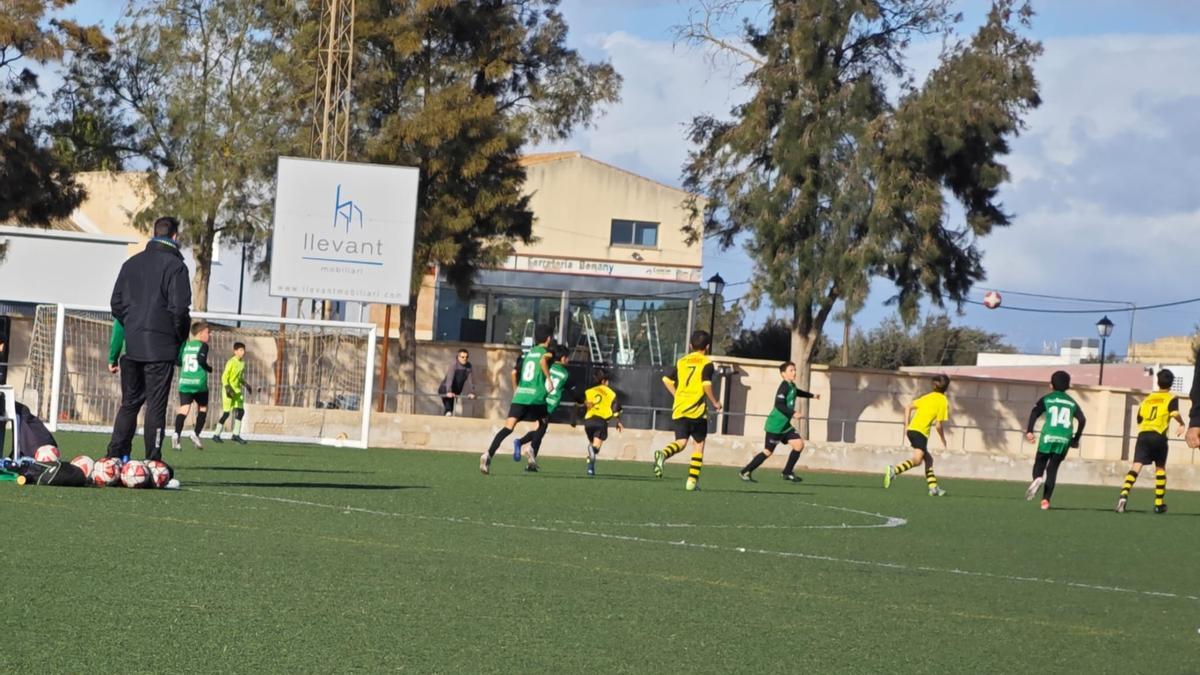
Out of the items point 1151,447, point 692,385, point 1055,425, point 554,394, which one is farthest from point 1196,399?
point 554,394

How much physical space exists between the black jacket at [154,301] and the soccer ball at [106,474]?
0.84m

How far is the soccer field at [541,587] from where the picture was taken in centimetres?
609

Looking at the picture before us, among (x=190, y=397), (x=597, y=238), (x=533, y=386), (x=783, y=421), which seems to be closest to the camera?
(x=533, y=386)

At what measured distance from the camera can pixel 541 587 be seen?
8141mm

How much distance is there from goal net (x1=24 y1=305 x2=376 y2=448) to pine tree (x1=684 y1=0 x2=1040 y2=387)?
11.0m

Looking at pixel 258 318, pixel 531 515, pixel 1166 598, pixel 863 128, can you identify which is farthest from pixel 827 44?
pixel 1166 598

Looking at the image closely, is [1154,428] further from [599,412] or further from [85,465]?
[85,465]

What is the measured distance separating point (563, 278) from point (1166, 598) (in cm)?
5460

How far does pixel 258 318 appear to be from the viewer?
26.6 m

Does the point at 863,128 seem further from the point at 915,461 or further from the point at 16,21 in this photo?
the point at 16,21

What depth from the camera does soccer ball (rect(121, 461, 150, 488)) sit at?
12.3 m

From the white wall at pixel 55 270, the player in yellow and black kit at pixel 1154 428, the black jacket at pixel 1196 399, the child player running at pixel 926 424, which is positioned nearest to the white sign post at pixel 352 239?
the child player running at pixel 926 424

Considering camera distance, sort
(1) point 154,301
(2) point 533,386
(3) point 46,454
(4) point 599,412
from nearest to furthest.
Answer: (1) point 154,301 → (3) point 46,454 → (2) point 533,386 → (4) point 599,412

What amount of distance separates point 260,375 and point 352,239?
325 centimetres
